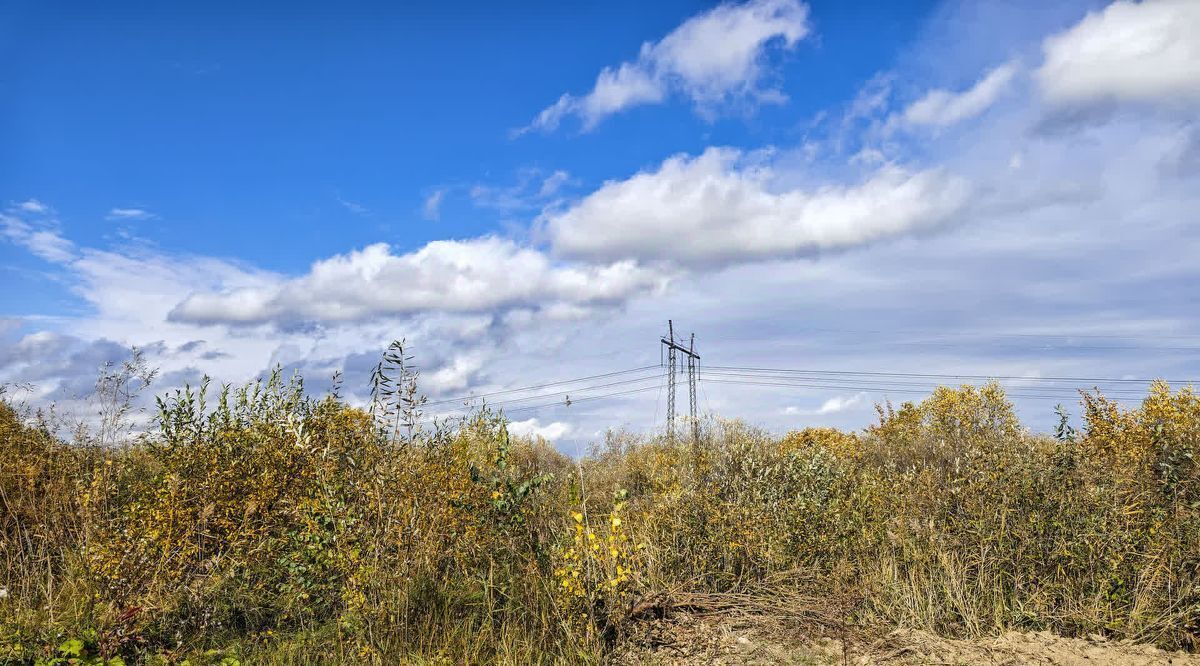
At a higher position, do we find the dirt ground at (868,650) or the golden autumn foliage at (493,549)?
the golden autumn foliage at (493,549)

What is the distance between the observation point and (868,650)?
5.52 metres

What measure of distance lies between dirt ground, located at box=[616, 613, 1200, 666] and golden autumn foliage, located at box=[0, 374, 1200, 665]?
0.96ft

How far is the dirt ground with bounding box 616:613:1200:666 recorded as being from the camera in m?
5.38

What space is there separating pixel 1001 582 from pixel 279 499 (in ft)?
21.9

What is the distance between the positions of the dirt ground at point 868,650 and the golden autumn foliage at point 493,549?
11.5 inches

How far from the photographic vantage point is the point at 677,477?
9.14m

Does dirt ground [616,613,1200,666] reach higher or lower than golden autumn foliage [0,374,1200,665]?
lower

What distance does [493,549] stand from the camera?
642 cm

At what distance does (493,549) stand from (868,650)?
3.11 m

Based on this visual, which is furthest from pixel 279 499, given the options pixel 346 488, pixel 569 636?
pixel 569 636

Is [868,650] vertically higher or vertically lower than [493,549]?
lower

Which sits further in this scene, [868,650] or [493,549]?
[493,549]

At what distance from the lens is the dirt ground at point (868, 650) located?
5.38 m

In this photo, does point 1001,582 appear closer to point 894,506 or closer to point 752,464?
Answer: point 894,506
